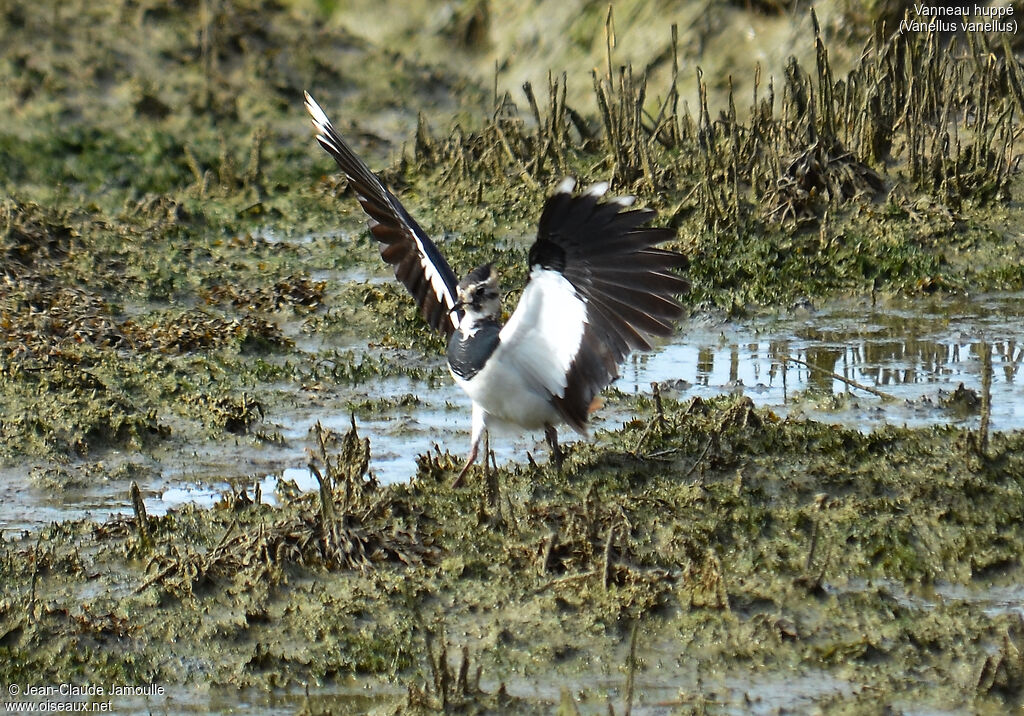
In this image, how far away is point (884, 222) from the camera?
8.95 meters

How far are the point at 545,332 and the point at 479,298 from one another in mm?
616

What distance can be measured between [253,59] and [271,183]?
234 centimetres

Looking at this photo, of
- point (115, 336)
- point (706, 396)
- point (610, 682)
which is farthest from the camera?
point (115, 336)

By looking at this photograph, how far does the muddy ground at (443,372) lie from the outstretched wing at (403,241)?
2.17ft

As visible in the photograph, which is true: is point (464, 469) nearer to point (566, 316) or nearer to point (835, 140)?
point (566, 316)

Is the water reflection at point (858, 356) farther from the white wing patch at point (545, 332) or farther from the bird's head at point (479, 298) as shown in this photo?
the white wing patch at point (545, 332)

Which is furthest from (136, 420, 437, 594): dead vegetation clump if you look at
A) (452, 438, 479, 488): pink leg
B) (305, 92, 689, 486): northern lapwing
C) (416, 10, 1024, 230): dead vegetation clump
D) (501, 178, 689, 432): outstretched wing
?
(416, 10, 1024, 230): dead vegetation clump

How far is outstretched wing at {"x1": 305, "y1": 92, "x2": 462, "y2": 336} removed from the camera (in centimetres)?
677

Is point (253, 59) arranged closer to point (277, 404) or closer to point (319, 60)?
point (319, 60)

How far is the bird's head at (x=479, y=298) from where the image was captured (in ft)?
20.3

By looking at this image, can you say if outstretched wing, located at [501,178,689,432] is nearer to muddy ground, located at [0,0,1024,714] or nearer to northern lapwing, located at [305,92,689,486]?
northern lapwing, located at [305,92,689,486]

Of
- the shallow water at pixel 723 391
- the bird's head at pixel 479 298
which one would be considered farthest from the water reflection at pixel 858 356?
the bird's head at pixel 479 298

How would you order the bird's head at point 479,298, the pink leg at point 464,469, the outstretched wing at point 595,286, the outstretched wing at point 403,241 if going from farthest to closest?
1. the outstretched wing at point 403,241
2. the bird's head at point 479,298
3. the pink leg at point 464,469
4. the outstretched wing at point 595,286

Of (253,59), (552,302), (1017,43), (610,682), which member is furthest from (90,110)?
(610,682)
